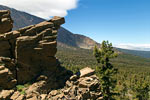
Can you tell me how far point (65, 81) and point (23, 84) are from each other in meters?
10.7

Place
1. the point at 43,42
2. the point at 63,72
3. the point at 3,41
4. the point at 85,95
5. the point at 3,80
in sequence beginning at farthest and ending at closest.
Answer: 1. the point at 63,72
2. the point at 43,42
3. the point at 3,41
4. the point at 85,95
5. the point at 3,80

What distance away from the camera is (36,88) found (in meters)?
28.5

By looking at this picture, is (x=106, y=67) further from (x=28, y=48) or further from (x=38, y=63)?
(x=28, y=48)

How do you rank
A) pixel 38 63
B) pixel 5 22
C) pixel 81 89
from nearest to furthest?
pixel 81 89, pixel 5 22, pixel 38 63

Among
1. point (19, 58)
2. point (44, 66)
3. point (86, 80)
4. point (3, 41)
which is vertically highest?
point (3, 41)

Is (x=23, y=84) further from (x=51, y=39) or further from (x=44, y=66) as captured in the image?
(x=51, y=39)

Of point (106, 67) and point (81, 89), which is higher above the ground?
point (106, 67)

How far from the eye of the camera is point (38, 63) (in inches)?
1305

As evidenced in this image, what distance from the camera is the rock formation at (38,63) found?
96.4ft

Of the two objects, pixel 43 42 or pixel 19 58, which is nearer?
pixel 19 58

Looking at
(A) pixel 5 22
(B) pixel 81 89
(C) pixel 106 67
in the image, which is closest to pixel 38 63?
(B) pixel 81 89

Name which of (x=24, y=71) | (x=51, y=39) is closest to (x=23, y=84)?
(x=24, y=71)

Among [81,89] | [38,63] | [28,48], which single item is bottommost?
[81,89]

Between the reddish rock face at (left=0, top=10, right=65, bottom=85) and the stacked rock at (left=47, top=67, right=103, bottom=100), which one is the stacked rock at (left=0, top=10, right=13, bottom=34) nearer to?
the reddish rock face at (left=0, top=10, right=65, bottom=85)
